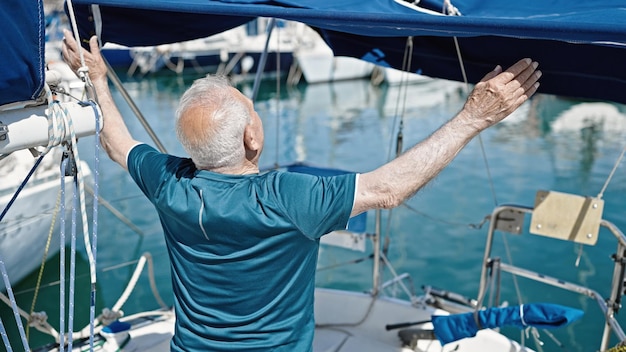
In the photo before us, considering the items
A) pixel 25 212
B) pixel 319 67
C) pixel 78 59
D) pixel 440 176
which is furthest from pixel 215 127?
pixel 319 67

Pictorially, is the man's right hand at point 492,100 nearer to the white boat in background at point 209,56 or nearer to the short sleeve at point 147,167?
the short sleeve at point 147,167

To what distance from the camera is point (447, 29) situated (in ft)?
5.58

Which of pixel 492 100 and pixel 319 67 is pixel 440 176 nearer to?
pixel 492 100

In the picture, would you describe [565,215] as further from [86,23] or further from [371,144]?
[371,144]

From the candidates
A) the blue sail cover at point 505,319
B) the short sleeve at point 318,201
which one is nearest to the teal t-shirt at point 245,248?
the short sleeve at point 318,201

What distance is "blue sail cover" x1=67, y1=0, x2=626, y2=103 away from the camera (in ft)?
5.27

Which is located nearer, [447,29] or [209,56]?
[447,29]

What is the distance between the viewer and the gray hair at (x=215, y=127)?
57.6 inches

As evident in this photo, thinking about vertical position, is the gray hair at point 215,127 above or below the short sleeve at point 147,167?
above

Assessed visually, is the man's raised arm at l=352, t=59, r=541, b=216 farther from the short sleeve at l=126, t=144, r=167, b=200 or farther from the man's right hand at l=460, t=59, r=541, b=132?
the short sleeve at l=126, t=144, r=167, b=200

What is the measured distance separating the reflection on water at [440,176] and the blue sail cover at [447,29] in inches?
18.2

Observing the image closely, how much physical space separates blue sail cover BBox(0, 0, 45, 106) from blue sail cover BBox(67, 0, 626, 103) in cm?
69

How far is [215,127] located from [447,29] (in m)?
0.73

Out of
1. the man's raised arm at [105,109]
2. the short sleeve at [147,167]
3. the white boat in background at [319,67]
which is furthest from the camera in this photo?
the white boat in background at [319,67]
